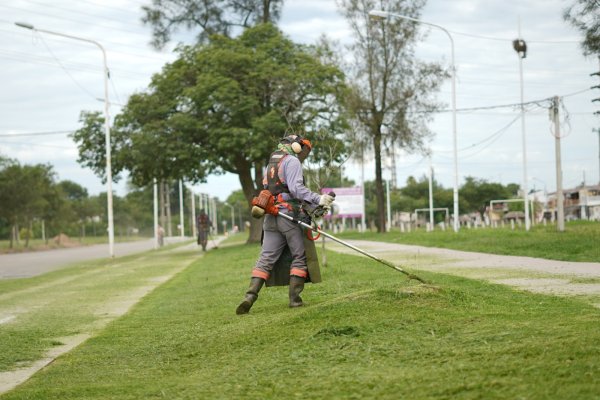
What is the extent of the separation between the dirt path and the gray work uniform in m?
2.78

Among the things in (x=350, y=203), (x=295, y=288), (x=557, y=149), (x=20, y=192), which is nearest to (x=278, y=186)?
(x=295, y=288)

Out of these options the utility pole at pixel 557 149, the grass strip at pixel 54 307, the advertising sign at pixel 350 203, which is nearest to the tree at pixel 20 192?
the advertising sign at pixel 350 203

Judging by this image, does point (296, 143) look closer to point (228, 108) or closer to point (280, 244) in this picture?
point (280, 244)

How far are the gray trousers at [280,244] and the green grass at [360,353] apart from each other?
493mm

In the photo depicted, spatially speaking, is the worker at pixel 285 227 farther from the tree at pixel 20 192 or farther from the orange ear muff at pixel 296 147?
the tree at pixel 20 192

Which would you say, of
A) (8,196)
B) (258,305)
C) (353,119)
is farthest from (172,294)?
(8,196)

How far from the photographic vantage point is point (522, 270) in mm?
14367

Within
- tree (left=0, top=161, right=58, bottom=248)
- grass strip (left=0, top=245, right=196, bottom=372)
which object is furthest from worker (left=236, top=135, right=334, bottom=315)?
tree (left=0, top=161, right=58, bottom=248)

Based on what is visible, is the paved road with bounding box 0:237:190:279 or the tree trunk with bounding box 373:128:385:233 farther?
the tree trunk with bounding box 373:128:385:233

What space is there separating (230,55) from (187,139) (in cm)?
383

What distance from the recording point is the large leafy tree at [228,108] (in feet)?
119

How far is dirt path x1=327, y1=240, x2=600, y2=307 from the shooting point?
35.3 ft

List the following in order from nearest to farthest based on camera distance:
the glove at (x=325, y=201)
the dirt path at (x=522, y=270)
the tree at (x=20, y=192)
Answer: the glove at (x=325, y=201) → the dirt path at (x=522, y=270) → the tree at (x=20, y=192)

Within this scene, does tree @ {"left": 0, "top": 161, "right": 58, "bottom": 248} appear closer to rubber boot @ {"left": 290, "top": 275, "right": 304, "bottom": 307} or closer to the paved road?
the paved road
